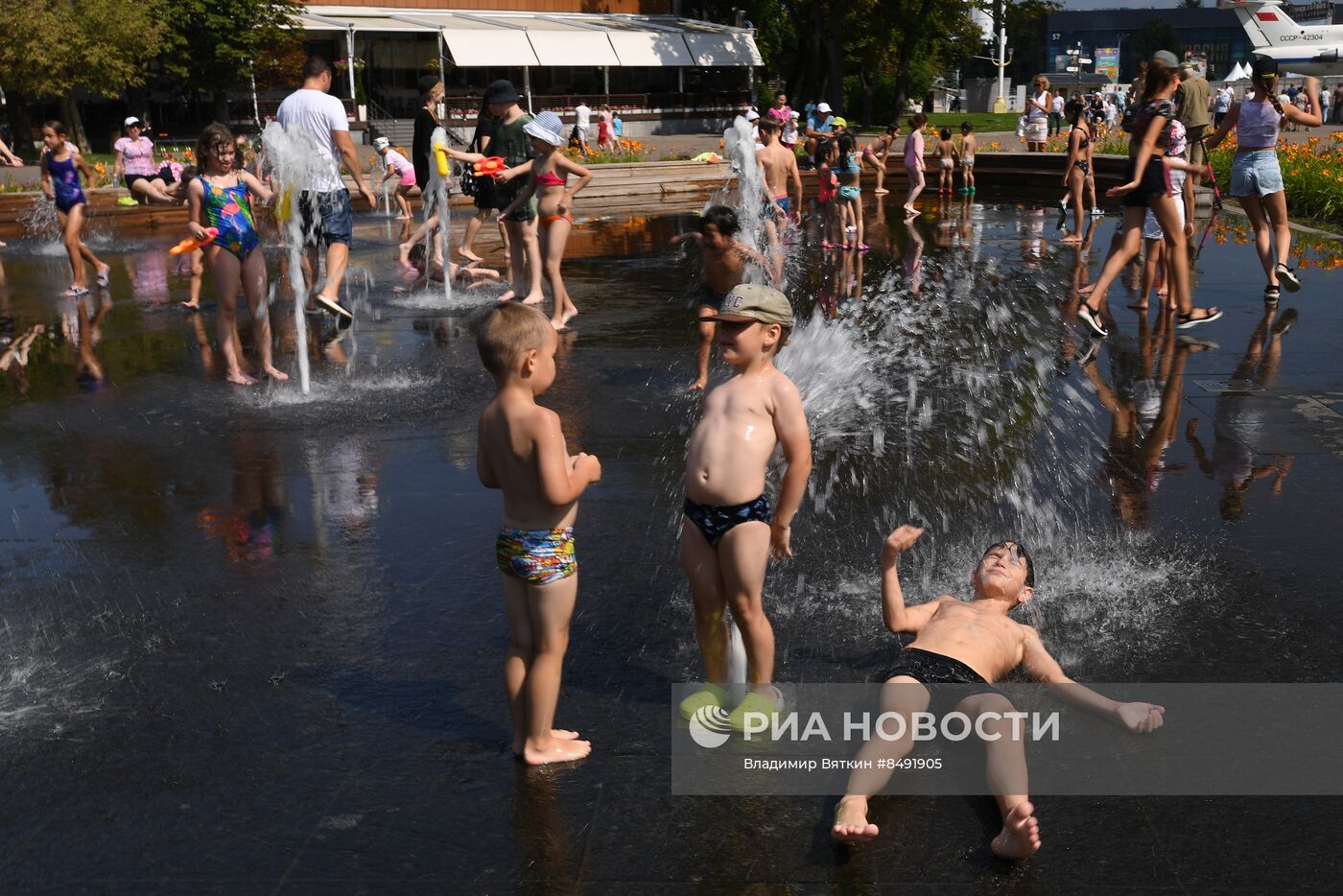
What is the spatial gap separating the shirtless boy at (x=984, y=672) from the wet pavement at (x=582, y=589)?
12 centimetres

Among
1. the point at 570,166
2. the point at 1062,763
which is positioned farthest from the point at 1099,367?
the point at 1062,763

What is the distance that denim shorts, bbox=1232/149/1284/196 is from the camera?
34.4ft

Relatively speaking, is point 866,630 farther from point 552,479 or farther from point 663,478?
point 663,478

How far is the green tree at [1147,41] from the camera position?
15075 cm

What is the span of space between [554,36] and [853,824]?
167 feet

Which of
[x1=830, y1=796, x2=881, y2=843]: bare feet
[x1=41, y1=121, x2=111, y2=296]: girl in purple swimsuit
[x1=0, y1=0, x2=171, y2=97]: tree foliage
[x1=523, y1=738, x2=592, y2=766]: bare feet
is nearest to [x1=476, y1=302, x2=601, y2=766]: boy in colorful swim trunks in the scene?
[x1=523, y1=738, x2=592, y2=766]: bare feet

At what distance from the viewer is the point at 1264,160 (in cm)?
1054

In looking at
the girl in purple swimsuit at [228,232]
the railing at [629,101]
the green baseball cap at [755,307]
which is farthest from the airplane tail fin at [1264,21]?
the green baseball cap at [755,307]

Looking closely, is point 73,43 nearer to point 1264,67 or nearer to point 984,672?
point 1264,67

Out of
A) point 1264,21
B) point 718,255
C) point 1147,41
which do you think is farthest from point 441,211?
point 1147,41

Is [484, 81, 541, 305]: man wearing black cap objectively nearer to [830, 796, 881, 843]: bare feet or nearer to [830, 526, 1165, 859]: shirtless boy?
[830, 526, 1165, 859]: shirtless boy

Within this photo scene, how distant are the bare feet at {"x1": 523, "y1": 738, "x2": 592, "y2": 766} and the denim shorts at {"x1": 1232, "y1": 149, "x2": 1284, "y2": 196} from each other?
8821mm

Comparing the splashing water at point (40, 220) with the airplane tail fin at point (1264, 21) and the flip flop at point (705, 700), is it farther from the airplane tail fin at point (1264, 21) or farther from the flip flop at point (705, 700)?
the airplane tail fin at point (1264, 21)

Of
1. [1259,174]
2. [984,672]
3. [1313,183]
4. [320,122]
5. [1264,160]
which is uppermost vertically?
[320,122]
